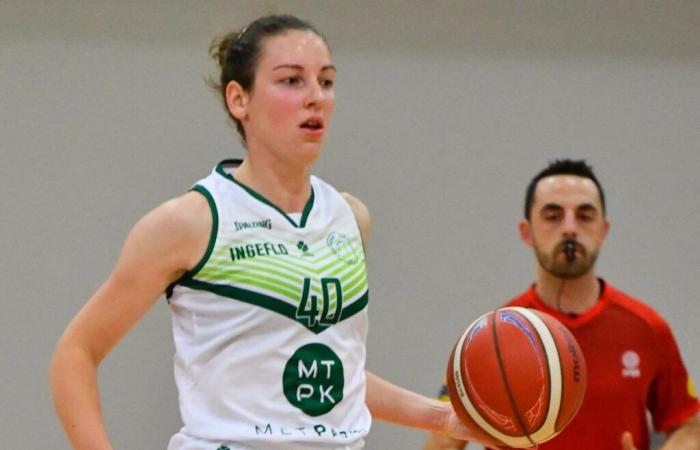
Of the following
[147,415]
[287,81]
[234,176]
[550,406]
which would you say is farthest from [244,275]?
[147,415]

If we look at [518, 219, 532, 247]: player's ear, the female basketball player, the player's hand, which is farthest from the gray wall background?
the female basketball player

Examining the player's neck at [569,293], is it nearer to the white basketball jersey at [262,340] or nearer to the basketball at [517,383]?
the basketball at [517,383]

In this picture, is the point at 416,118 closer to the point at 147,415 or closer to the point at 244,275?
the point at 147,415

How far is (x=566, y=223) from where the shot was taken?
13.0 ft

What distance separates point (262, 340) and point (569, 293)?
1894 mm

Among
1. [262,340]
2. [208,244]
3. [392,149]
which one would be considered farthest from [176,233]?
[392,149]

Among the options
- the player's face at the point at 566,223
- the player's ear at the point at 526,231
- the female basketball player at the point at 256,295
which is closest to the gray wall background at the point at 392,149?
the player's ear at the point at 526,231

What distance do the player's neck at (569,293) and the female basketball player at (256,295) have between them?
1.58m

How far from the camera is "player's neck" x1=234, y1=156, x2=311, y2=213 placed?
→ 2480mm

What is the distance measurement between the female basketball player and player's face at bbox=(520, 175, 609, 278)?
1568 mm

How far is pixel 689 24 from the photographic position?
5254 mm

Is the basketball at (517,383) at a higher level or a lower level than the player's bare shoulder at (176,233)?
lower

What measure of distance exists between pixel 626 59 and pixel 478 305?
1.35 meters

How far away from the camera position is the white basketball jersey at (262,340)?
2283 mm
